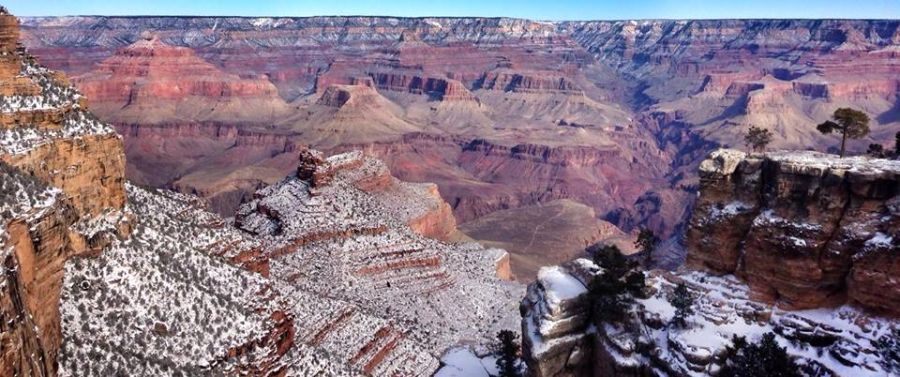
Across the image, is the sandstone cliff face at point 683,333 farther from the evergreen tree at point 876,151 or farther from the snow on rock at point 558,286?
the evergreen tree at point 876,151

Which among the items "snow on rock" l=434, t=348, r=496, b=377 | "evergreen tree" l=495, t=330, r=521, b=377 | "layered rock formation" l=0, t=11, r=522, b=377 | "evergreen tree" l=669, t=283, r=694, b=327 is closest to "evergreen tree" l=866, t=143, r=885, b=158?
"evergreen tree" l=669, t=283, r=694, b=327

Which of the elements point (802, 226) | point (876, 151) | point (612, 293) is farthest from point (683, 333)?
point (876, 151)

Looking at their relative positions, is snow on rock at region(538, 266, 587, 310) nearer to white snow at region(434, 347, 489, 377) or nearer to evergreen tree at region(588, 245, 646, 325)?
evergreen tree at region(588, 245, 646, 325)

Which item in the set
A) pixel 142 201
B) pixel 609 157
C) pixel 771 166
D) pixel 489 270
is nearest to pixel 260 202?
pixel 489 270

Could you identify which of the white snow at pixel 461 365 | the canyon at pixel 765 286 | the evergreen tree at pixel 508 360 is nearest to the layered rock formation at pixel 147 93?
the white snow at pixel 461 365

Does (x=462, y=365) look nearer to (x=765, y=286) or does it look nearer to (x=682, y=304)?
(x=682, y=304)
